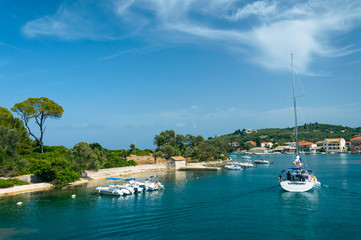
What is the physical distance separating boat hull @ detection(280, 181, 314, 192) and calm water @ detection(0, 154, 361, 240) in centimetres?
103

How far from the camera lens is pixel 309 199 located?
35.4 metres

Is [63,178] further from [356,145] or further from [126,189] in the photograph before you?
[356,145]

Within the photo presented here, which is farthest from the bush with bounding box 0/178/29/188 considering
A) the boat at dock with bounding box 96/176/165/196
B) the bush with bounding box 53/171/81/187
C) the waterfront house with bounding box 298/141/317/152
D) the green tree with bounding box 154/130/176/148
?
the waterfront house with bounding box 298/141/317/152

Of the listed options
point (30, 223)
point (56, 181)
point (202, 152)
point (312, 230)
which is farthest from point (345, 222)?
point (202, 152)

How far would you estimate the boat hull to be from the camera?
39.0m

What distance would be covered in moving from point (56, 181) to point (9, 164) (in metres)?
8.39

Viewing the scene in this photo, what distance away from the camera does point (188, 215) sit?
28.6 meters

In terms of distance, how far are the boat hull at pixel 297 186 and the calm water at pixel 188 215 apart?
1028mm

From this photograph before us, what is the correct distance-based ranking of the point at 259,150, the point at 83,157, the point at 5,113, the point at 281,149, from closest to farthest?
the point at 83,157, the point at 5,113, the point at 281,149, the point at 259,150

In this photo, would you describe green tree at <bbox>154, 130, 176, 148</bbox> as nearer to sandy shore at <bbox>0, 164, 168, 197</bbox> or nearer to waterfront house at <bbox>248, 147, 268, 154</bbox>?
sandy shore at <bbox>0, 164, 168, 197</bbox>

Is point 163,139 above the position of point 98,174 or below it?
above

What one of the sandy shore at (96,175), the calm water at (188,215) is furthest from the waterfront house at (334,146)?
the calm water at (188,215)

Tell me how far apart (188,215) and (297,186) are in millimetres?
20045

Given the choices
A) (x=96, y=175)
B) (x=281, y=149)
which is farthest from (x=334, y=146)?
(x=96, y=175)
